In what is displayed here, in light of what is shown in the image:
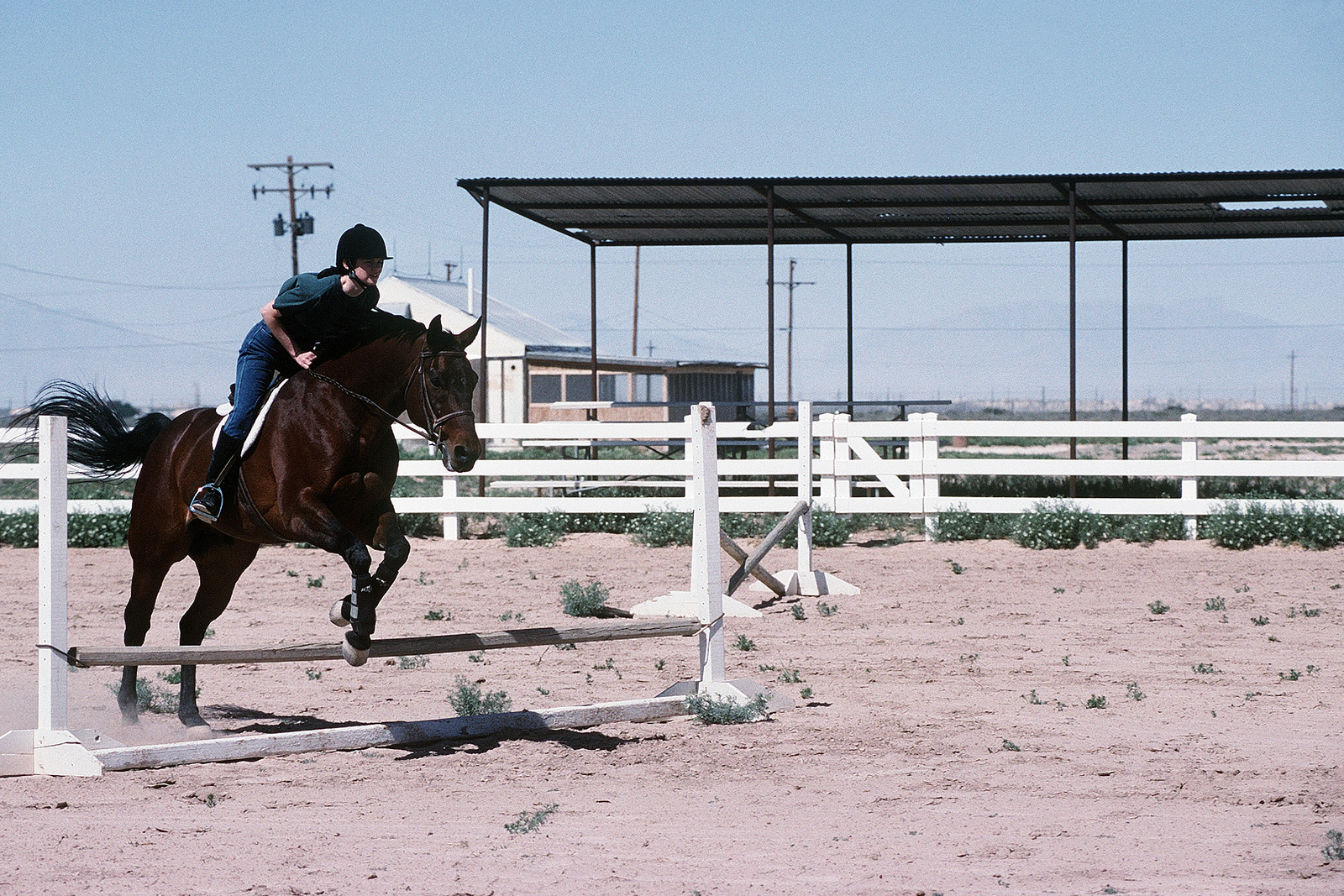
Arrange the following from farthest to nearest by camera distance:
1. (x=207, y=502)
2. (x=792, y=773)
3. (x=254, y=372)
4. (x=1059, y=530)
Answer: (x=1059, y=530)
(x=254, y=372)
(x=207, y=502)
(x=792, y=773)

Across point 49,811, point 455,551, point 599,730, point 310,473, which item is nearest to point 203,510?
point 310,473

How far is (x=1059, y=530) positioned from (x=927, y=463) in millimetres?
1974

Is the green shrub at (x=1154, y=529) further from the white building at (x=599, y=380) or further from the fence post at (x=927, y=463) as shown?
the white building at (x=599, y=380)

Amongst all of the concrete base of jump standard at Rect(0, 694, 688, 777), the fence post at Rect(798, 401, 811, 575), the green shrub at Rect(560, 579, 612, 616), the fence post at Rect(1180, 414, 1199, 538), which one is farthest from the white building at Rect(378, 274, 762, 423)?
the concrete base of jump standard at Rect(0, 694, 688, 777)

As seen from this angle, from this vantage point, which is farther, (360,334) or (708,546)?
(708,546)

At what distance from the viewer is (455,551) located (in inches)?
604

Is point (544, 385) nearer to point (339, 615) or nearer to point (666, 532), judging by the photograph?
point (666, 532)

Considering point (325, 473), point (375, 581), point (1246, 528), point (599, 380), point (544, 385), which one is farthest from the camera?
point (599, 380)

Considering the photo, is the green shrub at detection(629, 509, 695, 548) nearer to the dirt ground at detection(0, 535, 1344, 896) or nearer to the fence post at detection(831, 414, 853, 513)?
the fence post at detection(831, 414, 853, 513)

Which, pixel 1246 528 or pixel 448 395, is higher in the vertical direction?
pixel 448 395

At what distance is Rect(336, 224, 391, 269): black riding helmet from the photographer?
606 cm

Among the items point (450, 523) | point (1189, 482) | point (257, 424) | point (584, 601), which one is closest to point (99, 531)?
point (450, 523)

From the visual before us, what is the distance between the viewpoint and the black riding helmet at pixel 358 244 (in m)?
6.06

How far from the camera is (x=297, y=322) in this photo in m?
6.29
